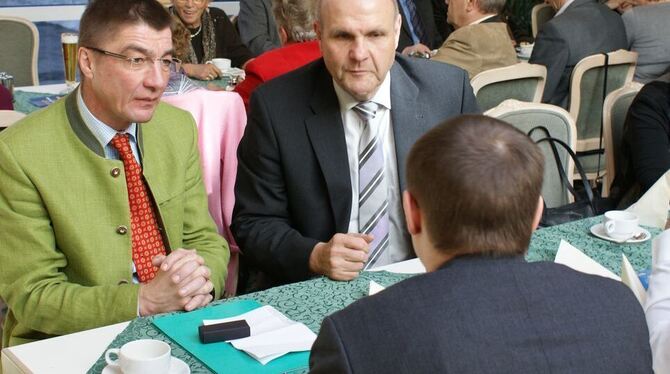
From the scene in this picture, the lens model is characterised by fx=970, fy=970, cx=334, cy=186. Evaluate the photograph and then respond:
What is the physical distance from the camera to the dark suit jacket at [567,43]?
210 inches

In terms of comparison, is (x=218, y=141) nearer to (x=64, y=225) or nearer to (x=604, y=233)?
(x=64, y=225)

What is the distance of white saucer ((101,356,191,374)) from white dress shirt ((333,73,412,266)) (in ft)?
3.36

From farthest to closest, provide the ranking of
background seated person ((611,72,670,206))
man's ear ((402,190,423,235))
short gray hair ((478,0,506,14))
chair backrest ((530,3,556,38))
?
chair backrest ((530,3,556,38))
short gray hair ((478,0,506,14))
background seated person ((611,72,670,206))
man's ear ((402,190,423,235))

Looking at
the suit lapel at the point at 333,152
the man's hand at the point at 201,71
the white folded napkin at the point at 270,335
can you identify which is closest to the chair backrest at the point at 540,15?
the man's hand at the point at 201,71

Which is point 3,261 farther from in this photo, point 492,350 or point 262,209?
point 492,350

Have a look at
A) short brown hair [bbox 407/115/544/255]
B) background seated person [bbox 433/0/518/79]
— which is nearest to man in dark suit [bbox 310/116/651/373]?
short brown hair [bbox 407/115/544/255]

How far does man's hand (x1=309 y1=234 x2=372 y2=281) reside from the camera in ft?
7.75

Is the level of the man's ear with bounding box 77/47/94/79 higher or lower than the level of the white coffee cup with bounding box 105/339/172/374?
higher

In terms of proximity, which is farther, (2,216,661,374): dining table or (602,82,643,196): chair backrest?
(602,82,643,196): chair backrest

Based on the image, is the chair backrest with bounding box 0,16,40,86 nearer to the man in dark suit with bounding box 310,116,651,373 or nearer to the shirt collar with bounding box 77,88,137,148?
the shirt collar with bounding box 77,88,137,148

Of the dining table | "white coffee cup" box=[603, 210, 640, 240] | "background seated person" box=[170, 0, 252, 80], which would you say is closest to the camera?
the dining table

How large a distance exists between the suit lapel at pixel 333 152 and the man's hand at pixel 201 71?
248cm

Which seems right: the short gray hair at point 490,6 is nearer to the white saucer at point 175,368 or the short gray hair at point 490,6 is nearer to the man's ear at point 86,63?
the man's ear at point 86,63

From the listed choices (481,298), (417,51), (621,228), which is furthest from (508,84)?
(481,298)
